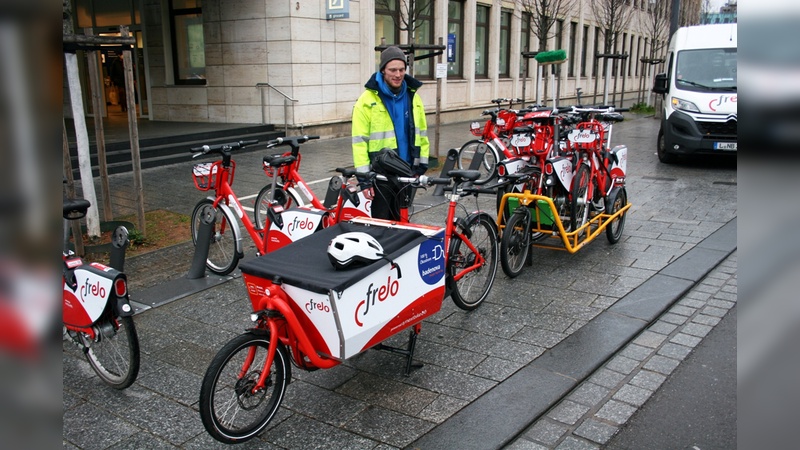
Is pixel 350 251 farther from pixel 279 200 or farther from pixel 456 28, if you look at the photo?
pixel 456 28

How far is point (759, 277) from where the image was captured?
24.9 inches

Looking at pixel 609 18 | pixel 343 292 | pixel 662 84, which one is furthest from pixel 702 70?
pixel 609 18

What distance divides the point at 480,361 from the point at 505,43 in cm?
2150

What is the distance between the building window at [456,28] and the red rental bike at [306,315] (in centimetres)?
1723

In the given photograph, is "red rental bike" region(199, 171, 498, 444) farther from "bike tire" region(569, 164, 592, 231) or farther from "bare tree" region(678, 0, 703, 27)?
"bare tree" region(678, 0, 703, 27)

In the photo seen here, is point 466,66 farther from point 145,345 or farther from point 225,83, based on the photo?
point 145,345

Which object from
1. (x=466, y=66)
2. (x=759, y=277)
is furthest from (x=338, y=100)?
(x=759, y=277)

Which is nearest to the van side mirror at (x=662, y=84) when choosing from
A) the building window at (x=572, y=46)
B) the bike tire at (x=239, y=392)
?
the bike tire at (x=239, y=392)

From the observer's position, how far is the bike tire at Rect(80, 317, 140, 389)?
12.0 feet

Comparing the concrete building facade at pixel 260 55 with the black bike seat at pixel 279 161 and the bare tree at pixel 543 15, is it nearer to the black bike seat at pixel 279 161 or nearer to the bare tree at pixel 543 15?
the bare tree at pixel 543 15

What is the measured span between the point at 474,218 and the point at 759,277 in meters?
4.29

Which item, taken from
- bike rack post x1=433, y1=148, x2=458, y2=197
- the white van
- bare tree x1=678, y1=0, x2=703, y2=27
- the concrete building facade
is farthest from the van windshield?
bare tree x1=678, y1=0, x2=703, y2=27

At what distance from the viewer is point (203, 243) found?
5742 mm

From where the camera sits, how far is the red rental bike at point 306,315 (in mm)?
3223
